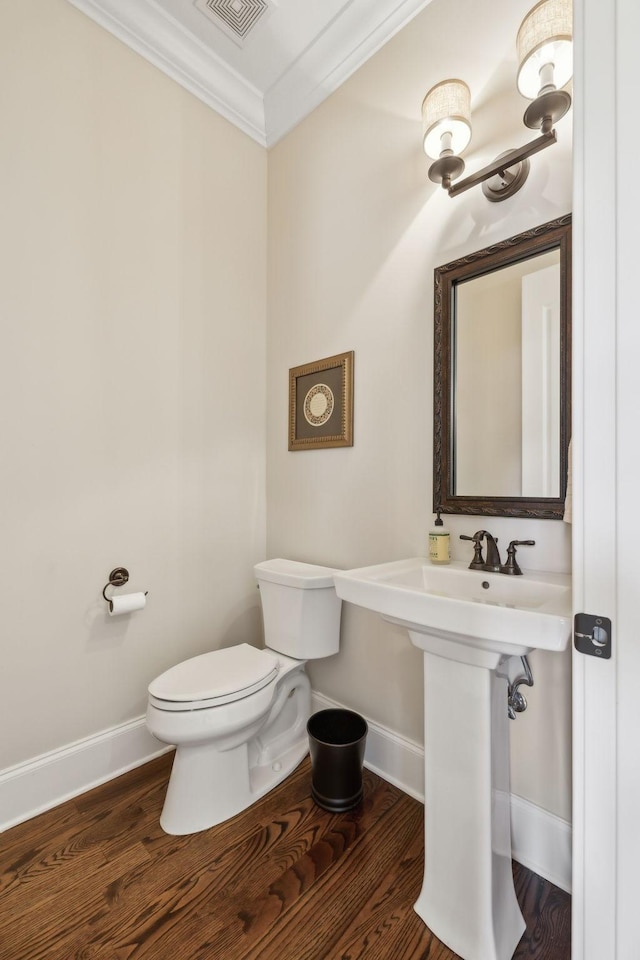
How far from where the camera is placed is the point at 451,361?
1.48m

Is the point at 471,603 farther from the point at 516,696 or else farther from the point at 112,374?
the point at 112,374

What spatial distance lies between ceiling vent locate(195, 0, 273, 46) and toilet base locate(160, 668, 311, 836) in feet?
9.07

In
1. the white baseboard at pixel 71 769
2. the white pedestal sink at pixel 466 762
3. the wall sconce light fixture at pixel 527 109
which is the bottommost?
the white baseboard at pixel 71 769

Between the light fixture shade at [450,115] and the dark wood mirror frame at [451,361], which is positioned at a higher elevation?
the light fixture shade at [450,115]

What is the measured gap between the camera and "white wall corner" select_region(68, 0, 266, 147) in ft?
5.51

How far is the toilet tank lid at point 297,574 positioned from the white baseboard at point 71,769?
0.79 metres

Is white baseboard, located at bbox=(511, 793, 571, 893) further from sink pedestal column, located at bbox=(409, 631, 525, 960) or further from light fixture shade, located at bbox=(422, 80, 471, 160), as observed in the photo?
light fixture shade, located at bbox=(422, 80, 471, 160)

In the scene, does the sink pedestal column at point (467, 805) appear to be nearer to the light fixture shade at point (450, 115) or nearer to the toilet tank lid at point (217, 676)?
the toilet tank lid at point (217, 676)

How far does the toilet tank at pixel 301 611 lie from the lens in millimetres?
1712

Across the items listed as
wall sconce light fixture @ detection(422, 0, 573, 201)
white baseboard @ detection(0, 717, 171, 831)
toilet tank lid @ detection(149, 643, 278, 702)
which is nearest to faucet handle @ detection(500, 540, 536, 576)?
toilet tank lid @ detection(149, 643, 278, 702)

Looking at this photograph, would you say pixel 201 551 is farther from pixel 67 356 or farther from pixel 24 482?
pixel 67 356

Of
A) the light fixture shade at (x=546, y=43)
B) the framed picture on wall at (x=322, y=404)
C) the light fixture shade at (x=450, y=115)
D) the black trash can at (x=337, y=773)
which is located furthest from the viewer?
the framed picture on wall at (x=322, y=404)

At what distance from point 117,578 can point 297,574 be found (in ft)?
2.32

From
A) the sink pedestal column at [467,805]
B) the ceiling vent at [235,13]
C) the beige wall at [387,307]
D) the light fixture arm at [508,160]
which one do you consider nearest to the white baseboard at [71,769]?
the beige wall at [387,307]
